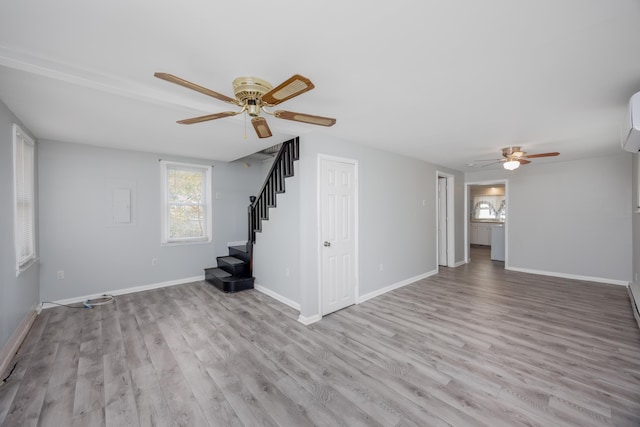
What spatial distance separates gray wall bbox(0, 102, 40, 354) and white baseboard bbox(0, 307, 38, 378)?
0.05 meters

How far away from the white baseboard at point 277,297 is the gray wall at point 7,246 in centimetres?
273

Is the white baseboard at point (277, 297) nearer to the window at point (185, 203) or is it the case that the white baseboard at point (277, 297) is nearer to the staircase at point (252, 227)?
the staircase at point (252, 227)

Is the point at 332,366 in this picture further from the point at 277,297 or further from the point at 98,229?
the point at 98,229

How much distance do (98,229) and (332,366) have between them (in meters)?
4.11

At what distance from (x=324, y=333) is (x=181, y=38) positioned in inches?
114

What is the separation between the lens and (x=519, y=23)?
141 cm

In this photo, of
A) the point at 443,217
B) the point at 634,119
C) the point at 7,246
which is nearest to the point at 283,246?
the point at 7,246

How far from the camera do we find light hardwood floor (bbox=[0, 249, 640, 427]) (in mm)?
1782

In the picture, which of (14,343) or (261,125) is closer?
(261,125)

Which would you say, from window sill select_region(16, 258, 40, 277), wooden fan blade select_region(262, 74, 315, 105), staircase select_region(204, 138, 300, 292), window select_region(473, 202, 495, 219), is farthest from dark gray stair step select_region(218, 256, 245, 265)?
window select_region(473, 202, 495, 219)

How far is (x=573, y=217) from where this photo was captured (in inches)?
203

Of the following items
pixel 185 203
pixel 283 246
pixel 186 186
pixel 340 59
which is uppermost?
pixel 340 59

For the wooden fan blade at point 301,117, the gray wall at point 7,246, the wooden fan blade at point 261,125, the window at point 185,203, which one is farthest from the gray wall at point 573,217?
the gray wall at point 7,246

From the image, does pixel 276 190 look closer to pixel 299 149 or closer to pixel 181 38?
A: pixel 299 149
